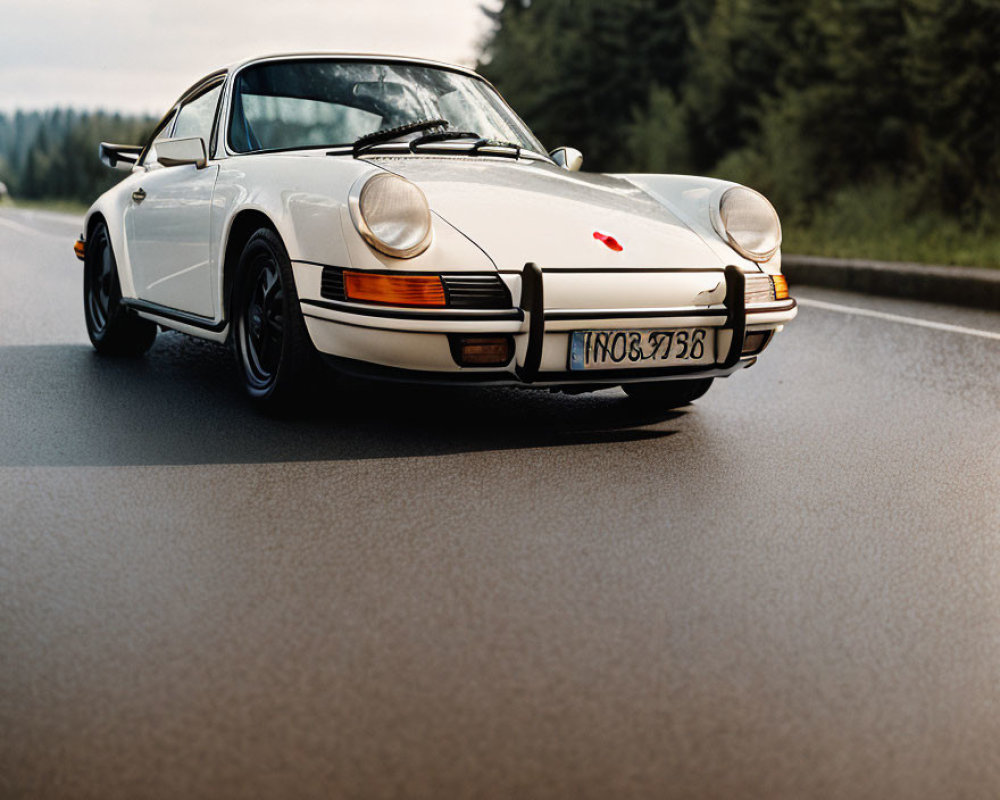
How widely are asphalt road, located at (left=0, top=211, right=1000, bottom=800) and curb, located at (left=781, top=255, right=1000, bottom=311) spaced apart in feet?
14.5

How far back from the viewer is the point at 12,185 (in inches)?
7283

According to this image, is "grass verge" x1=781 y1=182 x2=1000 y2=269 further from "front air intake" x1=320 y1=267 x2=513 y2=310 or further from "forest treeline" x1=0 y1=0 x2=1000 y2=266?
"front air intake" x1=320 y1=267 x2=513 y2=310

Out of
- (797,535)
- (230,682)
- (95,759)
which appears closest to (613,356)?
(797,535)

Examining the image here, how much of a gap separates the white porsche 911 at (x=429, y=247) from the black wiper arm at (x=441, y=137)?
0.01m

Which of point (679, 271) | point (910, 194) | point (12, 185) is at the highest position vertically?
point (679, 271)

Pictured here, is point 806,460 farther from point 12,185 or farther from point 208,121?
point 12,185

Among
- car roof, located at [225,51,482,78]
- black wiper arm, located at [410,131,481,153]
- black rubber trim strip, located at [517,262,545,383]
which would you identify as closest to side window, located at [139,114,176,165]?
car roof, located at [225,51,482,78]

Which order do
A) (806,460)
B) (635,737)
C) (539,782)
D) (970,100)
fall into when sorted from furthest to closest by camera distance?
(970,100), (806,460), (635,737), (539,782)

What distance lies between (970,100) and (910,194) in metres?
1.43

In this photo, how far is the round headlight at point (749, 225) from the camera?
5.48m

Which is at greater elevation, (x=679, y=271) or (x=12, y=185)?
(x=679, y=271)

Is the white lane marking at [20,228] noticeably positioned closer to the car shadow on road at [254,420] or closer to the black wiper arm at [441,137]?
the car shadow on road at [254,420]

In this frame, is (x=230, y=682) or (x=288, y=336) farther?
(x=288, y=336)

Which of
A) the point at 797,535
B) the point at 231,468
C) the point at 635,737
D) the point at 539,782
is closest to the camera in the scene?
the point at 539,782
